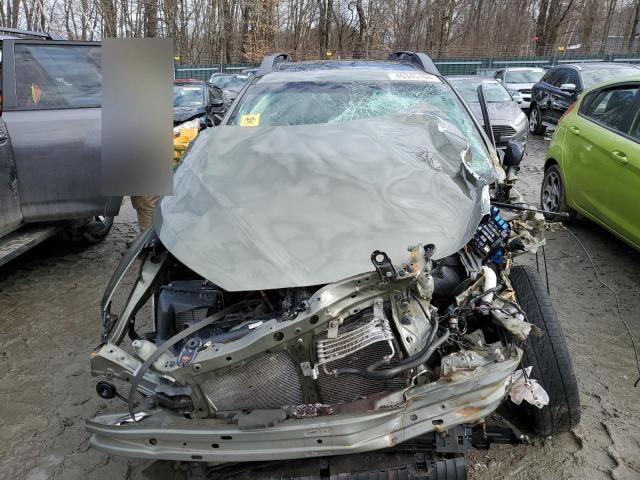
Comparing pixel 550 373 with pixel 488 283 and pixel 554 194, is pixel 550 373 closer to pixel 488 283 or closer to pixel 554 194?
pixel 488 283

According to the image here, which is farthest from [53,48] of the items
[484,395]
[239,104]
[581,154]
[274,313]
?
[581,154]

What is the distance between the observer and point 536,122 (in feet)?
40.0

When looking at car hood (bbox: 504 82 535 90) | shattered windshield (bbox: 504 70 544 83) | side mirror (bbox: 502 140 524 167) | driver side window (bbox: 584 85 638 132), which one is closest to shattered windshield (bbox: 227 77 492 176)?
side mirror (bbox: 502 140 524 167)

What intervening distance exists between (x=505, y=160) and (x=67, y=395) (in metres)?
3.12

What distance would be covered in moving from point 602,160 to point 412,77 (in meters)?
1.93

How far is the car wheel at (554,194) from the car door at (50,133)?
4.41 m

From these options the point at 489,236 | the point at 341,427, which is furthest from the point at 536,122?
the point at 341,427

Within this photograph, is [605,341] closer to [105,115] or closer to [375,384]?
[375,384]

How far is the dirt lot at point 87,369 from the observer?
2.58 meters

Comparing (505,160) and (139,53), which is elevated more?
(139,53)

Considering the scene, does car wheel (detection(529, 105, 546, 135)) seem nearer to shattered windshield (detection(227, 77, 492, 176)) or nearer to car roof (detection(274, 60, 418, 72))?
car roof (detection(274, 60, 418, 72))

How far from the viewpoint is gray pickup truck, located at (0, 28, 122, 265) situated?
13.4 ft

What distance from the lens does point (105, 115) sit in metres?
2.68

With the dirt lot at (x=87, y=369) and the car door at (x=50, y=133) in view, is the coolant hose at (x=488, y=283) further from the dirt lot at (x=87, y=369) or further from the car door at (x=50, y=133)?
the car door at (x=50, y=133)
